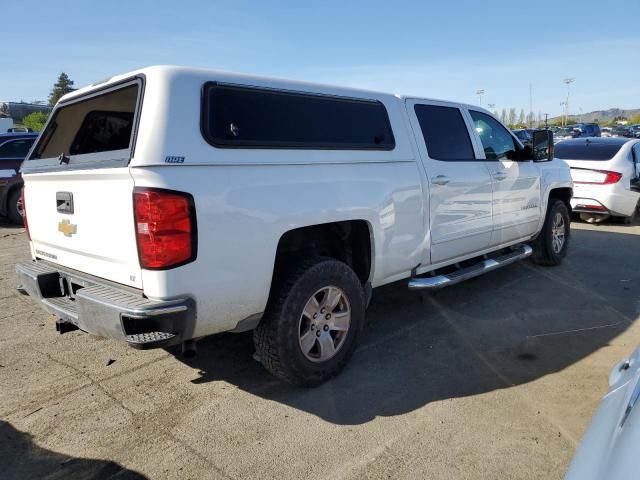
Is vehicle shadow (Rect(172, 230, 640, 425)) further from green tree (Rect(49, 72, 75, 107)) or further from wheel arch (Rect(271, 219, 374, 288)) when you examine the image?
green tree (Rect(49, 72, 75, 107))

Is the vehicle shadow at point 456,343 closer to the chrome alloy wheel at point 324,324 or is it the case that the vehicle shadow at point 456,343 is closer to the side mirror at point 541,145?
the chrome alloy wheel at point 324,324

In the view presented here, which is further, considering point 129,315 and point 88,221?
point 88,221

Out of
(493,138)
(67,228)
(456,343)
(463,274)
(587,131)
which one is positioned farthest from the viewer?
(587,131)

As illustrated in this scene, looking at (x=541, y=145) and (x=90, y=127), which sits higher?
(x=90, y=127)

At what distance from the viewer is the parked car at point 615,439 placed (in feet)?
4.41

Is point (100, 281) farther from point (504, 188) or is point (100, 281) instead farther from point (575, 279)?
point (575, 279)

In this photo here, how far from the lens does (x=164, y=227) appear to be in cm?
254

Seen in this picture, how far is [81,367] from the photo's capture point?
367cm

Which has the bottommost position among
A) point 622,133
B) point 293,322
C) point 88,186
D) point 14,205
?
point 293,322

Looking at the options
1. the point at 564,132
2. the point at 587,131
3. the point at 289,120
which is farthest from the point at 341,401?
the point at 564,132

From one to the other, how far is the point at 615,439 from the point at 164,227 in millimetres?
2129

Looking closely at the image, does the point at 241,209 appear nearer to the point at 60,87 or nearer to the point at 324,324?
the point at 324,324

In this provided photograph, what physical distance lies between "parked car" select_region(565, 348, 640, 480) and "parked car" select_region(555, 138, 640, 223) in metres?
7.94

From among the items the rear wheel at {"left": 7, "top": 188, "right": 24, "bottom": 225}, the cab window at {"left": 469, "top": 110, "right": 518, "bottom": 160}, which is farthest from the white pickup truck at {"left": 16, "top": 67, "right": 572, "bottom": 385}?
the rear wheel at {"left": 7, "top": 188, "right": 24, "bottom": 225}
